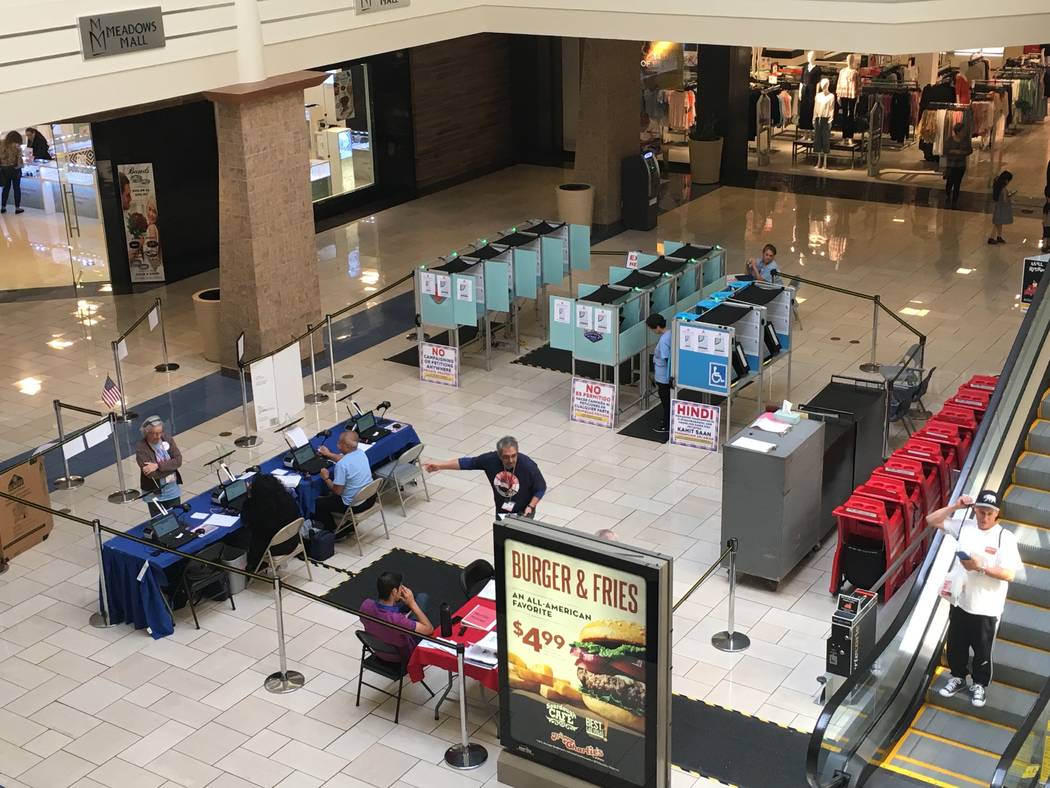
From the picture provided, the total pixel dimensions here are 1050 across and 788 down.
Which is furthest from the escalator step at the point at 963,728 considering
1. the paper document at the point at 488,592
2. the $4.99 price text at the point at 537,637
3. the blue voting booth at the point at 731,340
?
the blue voting booth at the point at 731,340

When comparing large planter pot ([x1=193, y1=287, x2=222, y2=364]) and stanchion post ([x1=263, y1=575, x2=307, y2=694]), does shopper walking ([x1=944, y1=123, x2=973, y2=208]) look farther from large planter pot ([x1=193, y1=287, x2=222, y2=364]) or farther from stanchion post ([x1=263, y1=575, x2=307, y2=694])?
stanchion post ([x1=263, y1=575, x2=307, y2=694])

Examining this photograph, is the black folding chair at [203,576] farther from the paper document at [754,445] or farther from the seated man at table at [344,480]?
the paper document at [754,445]

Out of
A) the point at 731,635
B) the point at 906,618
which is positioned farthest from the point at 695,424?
the point at 906,618

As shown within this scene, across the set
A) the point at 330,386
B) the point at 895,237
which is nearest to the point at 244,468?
the point at 330,386

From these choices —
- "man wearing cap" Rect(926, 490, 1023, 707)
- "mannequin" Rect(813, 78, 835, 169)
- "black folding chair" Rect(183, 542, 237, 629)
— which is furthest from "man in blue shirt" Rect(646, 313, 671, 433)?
"mannequin" Rect(813, 78, 835, 169)

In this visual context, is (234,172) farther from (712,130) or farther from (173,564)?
(712,130)

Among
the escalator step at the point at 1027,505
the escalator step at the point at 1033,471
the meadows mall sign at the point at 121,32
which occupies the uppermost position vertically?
the meadows mall sign at the point at 121,32

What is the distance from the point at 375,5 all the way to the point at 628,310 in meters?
5.38

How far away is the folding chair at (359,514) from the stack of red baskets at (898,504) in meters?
4.22

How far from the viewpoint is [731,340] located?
14.1m

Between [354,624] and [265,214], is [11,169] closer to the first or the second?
[265,214]

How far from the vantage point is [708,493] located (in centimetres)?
1368

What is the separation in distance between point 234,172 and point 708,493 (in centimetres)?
685

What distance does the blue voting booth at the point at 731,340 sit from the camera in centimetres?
1423
